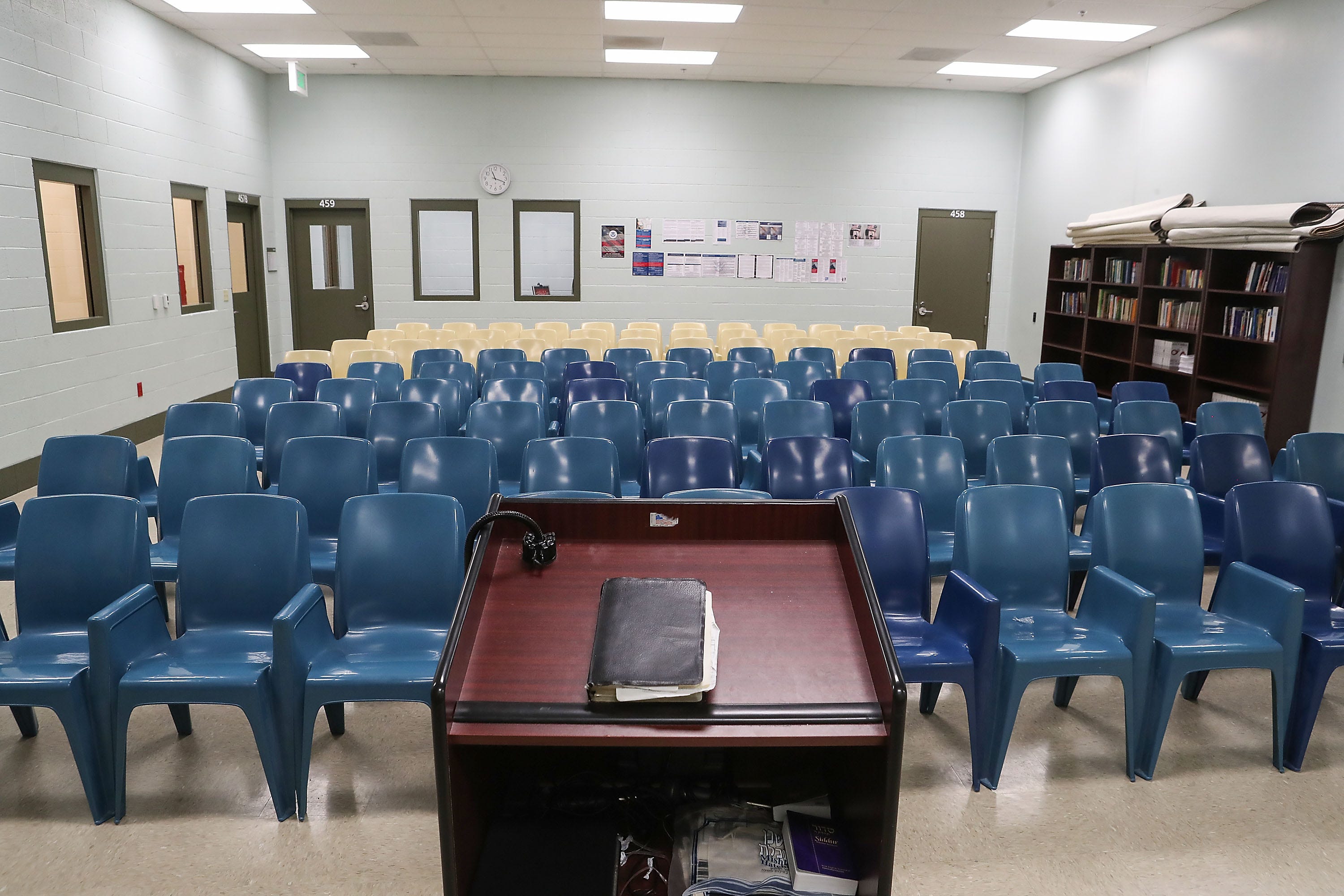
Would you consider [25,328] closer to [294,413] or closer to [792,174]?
Result: [294,413]

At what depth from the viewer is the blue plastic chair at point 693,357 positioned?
7289 mm

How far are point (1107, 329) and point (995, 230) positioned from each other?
2633mm

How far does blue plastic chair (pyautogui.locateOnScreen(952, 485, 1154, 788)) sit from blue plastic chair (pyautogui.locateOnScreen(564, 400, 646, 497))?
2.01 metres

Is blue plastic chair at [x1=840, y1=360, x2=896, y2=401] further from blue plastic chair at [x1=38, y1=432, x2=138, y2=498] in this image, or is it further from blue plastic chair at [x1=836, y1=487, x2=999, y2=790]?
blue plastic chair at [x1=38, y1=432, x2=138, y2=498]

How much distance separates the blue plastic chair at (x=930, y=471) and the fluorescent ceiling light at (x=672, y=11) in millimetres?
5359

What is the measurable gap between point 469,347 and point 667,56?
4.00 metres

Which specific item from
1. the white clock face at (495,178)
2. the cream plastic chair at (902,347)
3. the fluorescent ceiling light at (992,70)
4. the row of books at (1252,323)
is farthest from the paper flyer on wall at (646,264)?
the row of books at (1252,323)

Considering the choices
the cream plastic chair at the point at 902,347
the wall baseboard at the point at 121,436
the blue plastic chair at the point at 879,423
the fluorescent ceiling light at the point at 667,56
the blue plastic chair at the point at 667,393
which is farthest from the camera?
the fluorescent ceiling light at the point at 667,56

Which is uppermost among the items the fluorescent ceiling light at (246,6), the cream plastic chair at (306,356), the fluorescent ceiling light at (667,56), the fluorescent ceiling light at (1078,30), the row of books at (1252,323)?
the fluorescent ceiling light at (1078,30)

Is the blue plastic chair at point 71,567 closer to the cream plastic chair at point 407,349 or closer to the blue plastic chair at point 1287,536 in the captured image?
the blue plastic chair at point 1287,536

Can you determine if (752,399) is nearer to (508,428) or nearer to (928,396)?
(928,396)

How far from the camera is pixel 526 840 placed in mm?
1687

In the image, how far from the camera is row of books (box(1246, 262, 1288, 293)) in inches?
269

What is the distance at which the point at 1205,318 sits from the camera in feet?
24.9
